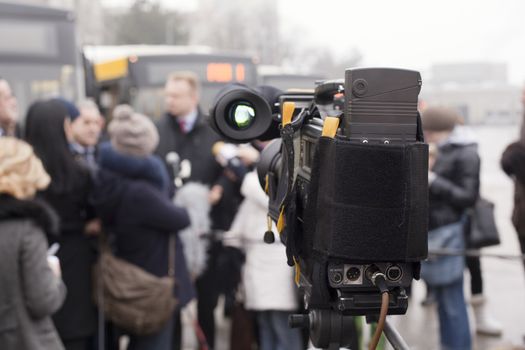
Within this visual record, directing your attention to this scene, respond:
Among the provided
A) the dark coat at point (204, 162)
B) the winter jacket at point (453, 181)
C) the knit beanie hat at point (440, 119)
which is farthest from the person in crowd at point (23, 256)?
the knit beanie hat at point (440, 119)

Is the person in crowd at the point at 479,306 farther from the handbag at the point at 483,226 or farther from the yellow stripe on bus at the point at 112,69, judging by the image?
the yellow stripe on bus at the point at 112,69

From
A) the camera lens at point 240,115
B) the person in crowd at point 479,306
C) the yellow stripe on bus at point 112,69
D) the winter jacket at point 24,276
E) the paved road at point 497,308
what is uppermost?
the yellow stripe on bus at point 112,69

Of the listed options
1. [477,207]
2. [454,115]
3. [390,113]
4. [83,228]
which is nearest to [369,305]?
[390,113]

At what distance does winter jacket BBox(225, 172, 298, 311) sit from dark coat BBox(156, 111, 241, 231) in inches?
23.4

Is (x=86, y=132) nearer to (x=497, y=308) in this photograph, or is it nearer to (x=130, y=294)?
(x=130, y=294)

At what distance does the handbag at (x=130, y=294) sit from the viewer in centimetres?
418

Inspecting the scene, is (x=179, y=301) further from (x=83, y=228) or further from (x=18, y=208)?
(x=18, y=208)

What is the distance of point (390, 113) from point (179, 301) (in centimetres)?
298

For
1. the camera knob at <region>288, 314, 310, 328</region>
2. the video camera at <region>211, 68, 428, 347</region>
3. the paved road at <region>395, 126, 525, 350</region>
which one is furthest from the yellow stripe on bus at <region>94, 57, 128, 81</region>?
the video camera at <region>211, 68, 428, 347</region>

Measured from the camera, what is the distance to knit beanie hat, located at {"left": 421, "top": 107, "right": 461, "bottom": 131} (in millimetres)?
5027

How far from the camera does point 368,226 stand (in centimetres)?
174

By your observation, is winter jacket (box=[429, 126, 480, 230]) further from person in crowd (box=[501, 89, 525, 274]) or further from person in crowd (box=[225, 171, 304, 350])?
person in crowd (box=[225, 171, 304, 350])

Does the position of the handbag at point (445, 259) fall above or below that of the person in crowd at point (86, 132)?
below

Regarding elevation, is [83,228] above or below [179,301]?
above
